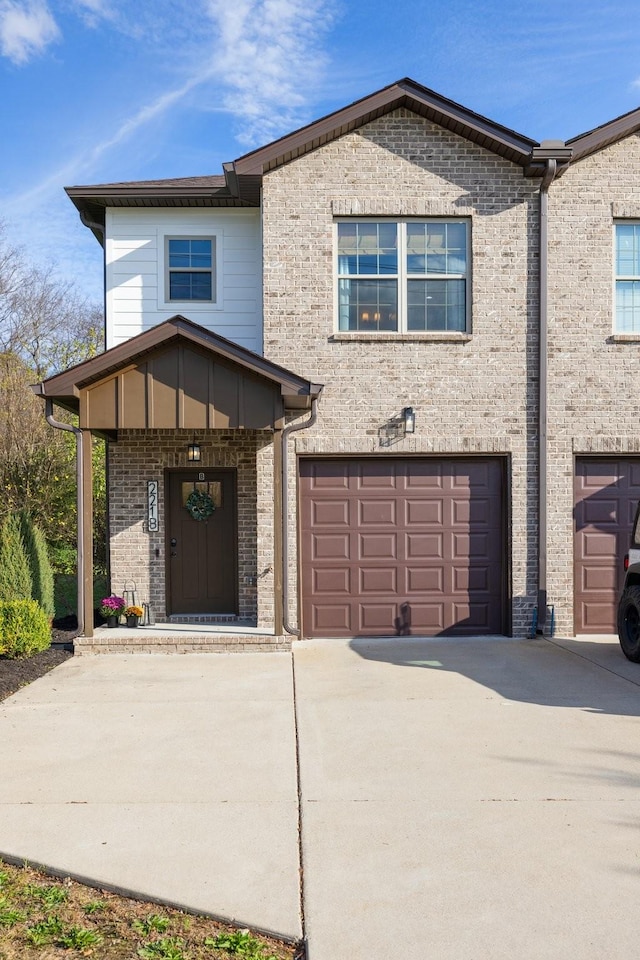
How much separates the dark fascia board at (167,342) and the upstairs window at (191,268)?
7.30 ft

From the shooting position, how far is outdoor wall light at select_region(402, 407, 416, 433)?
1027cm

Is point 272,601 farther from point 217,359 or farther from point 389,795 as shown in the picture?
point 389,795

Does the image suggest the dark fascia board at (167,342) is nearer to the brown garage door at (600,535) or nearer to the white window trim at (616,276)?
the brown garage door at (600,535)

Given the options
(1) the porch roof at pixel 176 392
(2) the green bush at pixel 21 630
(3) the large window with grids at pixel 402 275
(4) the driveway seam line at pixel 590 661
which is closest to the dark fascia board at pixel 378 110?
(3) the large window with grids at pixel 402 275

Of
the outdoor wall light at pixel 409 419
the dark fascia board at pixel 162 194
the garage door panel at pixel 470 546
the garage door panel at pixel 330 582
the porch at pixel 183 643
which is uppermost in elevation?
the dark fascia board at pixel 162 194

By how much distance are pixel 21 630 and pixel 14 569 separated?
206 centimetres

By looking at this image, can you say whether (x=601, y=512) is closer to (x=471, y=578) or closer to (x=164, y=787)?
(x=471, y=578)

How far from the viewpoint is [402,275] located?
10414mm

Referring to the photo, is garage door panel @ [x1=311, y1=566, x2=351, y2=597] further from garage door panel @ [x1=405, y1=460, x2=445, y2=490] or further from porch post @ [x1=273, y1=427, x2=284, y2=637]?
garage door panel @ [x1=405, y1=460, x2=445, y2=490]

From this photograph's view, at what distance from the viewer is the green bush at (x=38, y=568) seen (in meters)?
11.3

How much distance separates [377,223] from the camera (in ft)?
34.3

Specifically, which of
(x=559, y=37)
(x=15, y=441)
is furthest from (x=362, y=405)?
(x=15, y=441)

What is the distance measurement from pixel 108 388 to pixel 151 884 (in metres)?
6.72

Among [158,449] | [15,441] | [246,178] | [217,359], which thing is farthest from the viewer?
[15,441]
